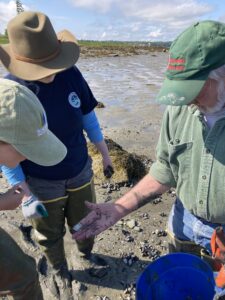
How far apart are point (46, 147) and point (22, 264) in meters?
1.06

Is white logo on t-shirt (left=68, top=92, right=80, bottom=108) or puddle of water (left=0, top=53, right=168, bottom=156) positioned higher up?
white logo on t-shirt (left=68, top=92, right=80, bottom=108)

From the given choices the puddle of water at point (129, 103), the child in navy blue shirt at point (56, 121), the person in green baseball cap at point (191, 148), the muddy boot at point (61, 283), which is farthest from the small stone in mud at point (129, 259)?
the puddle of water at point (129, 103)

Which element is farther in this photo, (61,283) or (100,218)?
(61,283)

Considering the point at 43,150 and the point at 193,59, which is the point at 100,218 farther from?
the point at 193,59

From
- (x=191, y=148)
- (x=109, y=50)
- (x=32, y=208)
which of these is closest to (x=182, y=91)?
(x=191, y=148)

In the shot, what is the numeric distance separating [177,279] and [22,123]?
1.42 meters

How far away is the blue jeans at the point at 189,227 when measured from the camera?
2.58 metres

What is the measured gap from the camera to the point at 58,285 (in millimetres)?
3807

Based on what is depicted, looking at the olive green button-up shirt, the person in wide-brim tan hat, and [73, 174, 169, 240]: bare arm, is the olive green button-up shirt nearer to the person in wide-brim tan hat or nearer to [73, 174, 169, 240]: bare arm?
[73, 174, 169, 240]: bare arm

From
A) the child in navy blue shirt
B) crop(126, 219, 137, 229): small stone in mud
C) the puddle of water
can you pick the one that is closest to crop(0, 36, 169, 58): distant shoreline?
the puddle of water

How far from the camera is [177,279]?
2488 mm

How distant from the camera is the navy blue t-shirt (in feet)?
10.3

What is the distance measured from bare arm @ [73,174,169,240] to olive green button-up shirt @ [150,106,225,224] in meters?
0.24

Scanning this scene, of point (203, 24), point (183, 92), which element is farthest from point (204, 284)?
point (203, 24)
